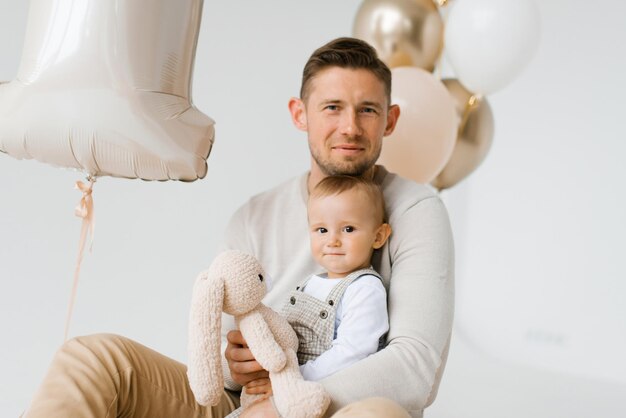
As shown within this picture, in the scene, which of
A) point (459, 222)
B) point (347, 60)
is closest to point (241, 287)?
point (347, 60)

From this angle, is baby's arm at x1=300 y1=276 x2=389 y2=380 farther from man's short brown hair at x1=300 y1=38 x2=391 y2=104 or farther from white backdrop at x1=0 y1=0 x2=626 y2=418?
white backdrop at x1=0 y1=0 x2=626 y2=418

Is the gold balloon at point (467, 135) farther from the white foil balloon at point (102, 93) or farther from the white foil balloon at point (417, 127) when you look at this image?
the white foil balloon at point (102, 93)

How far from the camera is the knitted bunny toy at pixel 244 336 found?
1.41 meters

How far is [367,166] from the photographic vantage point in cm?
180

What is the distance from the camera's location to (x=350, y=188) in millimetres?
1634

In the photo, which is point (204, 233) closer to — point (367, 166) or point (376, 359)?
point (367, 166)

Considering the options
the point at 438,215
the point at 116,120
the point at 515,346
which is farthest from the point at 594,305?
the point at 116,120

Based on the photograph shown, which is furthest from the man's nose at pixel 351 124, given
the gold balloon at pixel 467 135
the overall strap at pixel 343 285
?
the gold balloon at pixel 467 135

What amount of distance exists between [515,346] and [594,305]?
42 centimetres

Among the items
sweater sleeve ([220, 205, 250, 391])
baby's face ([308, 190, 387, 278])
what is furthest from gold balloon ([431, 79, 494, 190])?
baby's face ([308, 190, 387, 278])

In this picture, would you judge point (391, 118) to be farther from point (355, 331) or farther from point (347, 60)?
point (355, 331)

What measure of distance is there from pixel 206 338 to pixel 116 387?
11.3 inches

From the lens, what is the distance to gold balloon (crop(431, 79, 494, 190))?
266 cm

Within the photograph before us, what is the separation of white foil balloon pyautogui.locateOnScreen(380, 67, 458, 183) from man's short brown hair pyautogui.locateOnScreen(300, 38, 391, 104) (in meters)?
0.41
